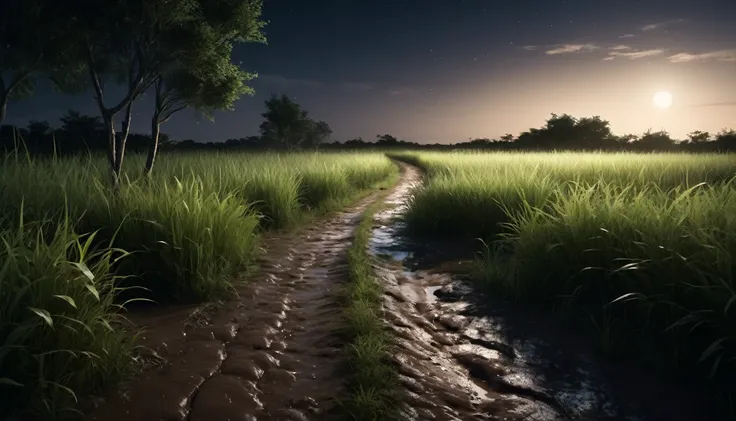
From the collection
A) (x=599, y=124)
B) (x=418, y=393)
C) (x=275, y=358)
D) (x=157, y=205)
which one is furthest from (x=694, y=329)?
(x=599, y=124)

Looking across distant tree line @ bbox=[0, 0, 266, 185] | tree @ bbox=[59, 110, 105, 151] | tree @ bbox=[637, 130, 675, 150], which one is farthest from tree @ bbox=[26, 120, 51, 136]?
tree @ bbox=[637, 130, 675, 150]

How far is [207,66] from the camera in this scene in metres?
13.5

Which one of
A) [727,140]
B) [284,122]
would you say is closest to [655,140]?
[727,140]

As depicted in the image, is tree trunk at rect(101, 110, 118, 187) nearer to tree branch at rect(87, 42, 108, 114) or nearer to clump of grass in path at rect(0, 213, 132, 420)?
tree branch at rect(87, 42, 108, 114)

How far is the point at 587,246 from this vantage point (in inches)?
190

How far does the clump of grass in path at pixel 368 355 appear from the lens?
280cm

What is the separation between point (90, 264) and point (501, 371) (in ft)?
13.3

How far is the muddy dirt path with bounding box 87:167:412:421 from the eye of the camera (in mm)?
2854

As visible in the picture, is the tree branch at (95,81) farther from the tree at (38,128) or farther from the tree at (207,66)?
the tree at (38,128)

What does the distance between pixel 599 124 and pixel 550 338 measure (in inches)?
2673

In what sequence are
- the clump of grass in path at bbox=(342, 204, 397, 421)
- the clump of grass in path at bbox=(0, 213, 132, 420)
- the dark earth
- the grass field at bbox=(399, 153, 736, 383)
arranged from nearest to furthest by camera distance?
the clump of grass in path at bbox=(0, 213, 132, 420)
the clump of grass in path at bbox=(342, 204, 397, 421)
the dark earth
the grass field at bbox=(399, 153, 736, 383)

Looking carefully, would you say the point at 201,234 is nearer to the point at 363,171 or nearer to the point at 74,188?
the point at 74,188

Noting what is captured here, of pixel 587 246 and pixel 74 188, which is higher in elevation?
pixel 74 188

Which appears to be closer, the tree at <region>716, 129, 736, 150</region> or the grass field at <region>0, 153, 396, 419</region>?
the grass field at <region>0, 153, 396, 419</region>
